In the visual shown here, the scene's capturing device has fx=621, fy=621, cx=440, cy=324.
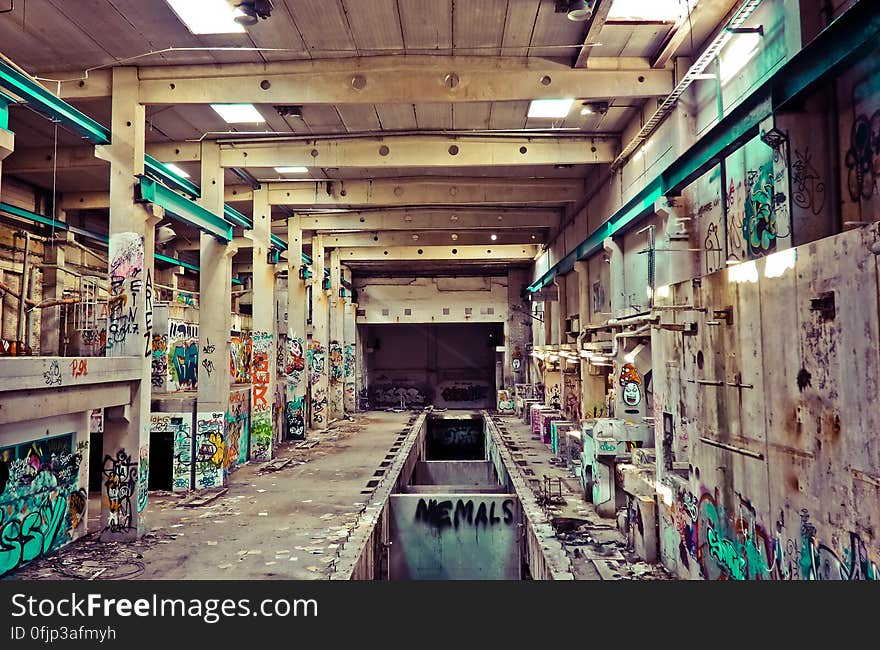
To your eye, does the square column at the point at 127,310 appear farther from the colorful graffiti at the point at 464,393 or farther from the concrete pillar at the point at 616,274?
the colorful graffiti at the point at 464,393

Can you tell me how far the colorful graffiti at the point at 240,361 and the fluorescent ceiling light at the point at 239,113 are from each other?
6034 millimetres

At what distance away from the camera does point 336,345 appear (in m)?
23.5

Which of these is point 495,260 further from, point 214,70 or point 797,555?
point 797,555

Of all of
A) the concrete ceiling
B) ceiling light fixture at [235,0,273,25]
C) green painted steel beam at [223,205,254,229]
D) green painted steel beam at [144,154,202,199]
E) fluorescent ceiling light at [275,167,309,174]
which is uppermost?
fluorescent ceiling light at [275,167,309,174]

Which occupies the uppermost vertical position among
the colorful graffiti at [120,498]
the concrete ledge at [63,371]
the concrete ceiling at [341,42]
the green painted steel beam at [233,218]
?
the concrete ceiling at [341,42]

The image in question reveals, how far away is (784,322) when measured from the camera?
5020mm

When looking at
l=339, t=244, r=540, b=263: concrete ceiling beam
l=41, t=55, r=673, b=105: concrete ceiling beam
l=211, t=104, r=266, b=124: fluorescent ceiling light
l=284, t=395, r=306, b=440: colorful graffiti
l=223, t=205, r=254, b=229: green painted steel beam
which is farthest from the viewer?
l=339, t=244, r=540, b=263: concrete ceiling beam

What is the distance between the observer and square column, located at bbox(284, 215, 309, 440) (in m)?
17.8

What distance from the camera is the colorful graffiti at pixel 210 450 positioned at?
11.8 meters

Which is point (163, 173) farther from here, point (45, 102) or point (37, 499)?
point (37, 499)

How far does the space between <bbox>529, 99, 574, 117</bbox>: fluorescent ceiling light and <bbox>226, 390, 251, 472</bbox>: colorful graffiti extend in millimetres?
8648

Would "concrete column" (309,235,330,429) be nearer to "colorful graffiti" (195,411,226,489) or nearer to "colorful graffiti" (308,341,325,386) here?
"colorful graffiti" (308,341,325,386)

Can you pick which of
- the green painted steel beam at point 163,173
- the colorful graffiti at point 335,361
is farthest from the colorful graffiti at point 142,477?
the colorful graffiti at point 335,361

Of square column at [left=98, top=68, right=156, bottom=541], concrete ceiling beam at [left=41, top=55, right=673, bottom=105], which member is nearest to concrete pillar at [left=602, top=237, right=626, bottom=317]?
concrete ceiling beam at [left=41, top=55, right=673, bottom=105]
